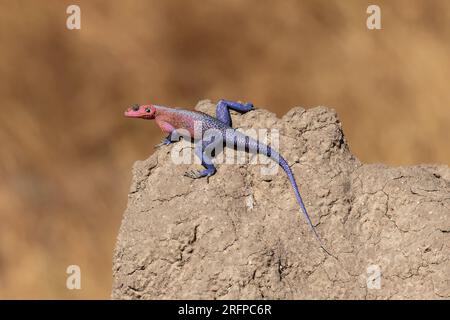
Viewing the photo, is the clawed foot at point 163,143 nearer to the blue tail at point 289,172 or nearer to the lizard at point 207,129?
the lizard at point 207,129

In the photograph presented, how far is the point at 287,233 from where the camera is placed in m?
5.21

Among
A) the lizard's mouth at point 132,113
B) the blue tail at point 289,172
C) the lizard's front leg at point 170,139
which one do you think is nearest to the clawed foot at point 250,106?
the blue tail at point 289,172

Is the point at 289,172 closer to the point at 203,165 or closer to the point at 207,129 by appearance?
the point at 203,165

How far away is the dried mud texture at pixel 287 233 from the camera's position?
5013mm

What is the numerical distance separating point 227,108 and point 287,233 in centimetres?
136

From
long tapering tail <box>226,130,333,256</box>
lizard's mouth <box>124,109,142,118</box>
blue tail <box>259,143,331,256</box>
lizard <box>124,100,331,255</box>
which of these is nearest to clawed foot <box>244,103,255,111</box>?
lizard <box>124,100,331,255</box>

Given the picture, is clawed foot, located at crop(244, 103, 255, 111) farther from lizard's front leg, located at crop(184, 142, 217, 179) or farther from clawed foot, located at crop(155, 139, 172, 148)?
clawed foot, located at crop(155, 139, 172, 148)

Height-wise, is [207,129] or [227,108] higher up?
[227,108]

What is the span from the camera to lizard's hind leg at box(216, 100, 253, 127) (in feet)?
19.5

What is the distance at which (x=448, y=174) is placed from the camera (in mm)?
5980

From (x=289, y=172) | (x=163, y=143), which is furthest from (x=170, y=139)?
(x=289, y=172)

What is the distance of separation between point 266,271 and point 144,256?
0.89 meters
